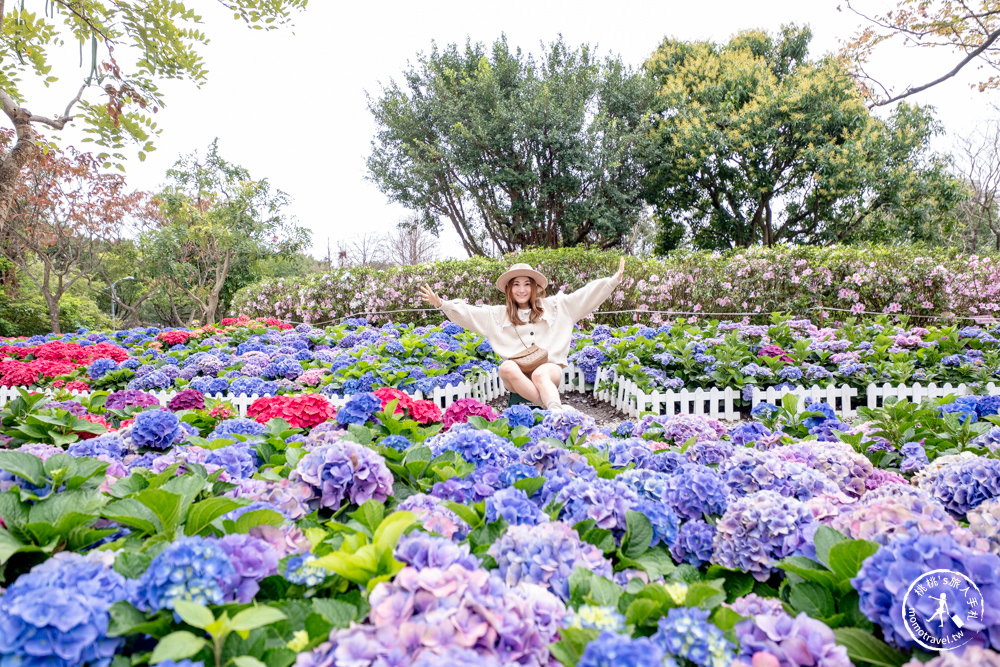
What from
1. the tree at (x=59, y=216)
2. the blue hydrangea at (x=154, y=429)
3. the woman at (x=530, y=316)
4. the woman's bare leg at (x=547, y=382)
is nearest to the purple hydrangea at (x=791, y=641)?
the blue hydrangea at (x=154, y=429)

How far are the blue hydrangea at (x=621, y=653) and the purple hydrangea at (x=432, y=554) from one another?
10.3 inches

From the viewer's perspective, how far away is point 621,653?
728 mm

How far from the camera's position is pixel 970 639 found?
851mm

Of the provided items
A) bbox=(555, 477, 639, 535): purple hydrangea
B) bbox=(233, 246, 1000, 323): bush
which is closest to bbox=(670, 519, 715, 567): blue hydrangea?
bbox=(555, 477, 639, 535): purple hydrangea

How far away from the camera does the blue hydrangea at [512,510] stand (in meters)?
1.20

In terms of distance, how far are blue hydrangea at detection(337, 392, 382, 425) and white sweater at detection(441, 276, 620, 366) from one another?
86.0 inches

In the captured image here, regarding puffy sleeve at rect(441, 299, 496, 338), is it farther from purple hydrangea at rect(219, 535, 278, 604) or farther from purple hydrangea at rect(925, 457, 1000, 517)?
purple hydrangea at rect(219, 535, 278, 604)

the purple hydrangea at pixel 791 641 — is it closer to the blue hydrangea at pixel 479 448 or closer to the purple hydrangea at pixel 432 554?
the purple hydrangea at pixel 432 554

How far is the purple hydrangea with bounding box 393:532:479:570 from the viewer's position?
3.05ft

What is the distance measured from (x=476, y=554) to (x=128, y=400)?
8.32ft

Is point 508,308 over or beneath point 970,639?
over

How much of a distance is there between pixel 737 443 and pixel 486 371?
3.30m

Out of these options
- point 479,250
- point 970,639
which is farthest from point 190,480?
point 479,250

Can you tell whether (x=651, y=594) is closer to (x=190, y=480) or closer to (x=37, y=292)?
(x=190, y=480)
